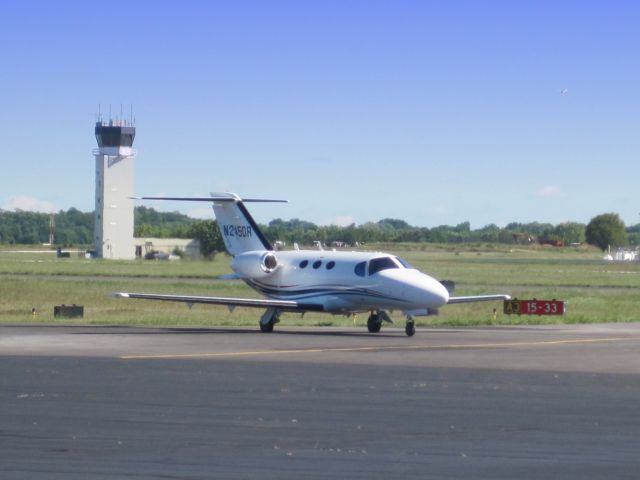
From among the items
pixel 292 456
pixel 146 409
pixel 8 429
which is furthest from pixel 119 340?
pixel 292 456

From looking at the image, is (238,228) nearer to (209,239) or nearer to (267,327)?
(267,327)

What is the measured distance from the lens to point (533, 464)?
1162 centimetres

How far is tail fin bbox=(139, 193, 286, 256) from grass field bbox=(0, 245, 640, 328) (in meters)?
2.99

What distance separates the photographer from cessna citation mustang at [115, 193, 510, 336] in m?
32.3

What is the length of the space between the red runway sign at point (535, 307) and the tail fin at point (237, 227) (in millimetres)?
9159

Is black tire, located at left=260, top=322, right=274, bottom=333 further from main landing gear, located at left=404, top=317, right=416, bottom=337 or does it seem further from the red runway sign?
the red runway sign

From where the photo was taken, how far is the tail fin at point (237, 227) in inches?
1480

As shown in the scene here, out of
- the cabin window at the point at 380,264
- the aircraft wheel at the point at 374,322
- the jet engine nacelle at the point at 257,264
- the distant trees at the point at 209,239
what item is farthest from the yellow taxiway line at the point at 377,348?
the distant trees at the point at 209,239

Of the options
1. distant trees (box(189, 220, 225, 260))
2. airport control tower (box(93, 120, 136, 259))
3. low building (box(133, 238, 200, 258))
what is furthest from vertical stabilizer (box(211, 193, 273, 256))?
airport control tower (box(93, 120, 136, 259))

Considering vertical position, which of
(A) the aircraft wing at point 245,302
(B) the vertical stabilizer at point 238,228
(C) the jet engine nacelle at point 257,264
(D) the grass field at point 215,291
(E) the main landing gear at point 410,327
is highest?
(B) the vertical stabilizer at point 238,228

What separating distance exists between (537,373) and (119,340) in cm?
1186

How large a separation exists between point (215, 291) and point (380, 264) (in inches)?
1213

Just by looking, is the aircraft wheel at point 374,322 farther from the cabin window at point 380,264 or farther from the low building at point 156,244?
the low building at point 156,244

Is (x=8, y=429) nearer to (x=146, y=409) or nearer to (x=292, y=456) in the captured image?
(x=146, y=409)
